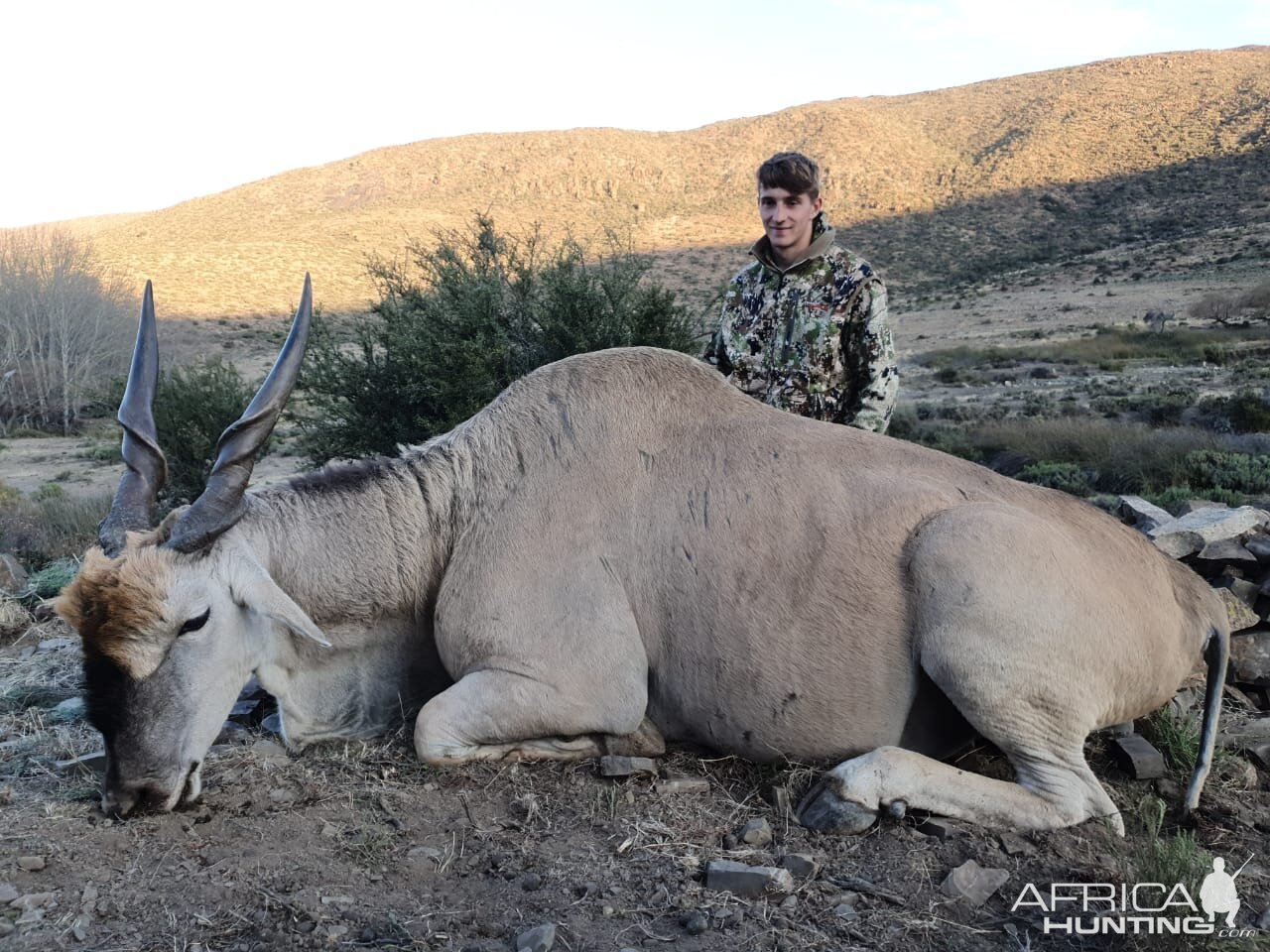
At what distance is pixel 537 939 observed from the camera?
9.86 ft

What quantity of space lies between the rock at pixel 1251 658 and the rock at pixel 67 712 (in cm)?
574

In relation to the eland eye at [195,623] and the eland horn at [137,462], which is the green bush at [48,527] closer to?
the eland horn at [137,462]

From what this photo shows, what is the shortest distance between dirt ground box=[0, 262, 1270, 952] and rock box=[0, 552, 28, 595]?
3.45 meters

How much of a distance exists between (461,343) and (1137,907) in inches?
285

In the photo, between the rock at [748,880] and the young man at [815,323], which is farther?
the young man at [815,323]

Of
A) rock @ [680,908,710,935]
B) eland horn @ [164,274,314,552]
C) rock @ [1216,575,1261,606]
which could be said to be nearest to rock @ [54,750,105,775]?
eland horn @ [164,274,314,552]

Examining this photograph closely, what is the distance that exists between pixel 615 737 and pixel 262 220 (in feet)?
260

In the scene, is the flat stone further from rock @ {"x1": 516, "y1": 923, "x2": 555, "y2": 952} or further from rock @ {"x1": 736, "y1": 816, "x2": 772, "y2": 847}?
rock @ {"x1": 516, "y1": 923, "x2": 555, "y2": 952}

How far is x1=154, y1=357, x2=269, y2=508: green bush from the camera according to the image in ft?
36.0

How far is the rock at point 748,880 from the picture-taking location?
3359 millimetres

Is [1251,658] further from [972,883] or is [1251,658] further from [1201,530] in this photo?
[972,883]

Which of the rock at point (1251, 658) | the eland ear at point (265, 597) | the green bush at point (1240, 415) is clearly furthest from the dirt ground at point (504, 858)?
the green bush at point (1240, 415)

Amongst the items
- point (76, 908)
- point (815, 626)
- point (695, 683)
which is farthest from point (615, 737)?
point (76, 908)

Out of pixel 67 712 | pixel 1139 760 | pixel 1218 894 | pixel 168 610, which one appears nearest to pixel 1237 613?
pixel 1139 760
